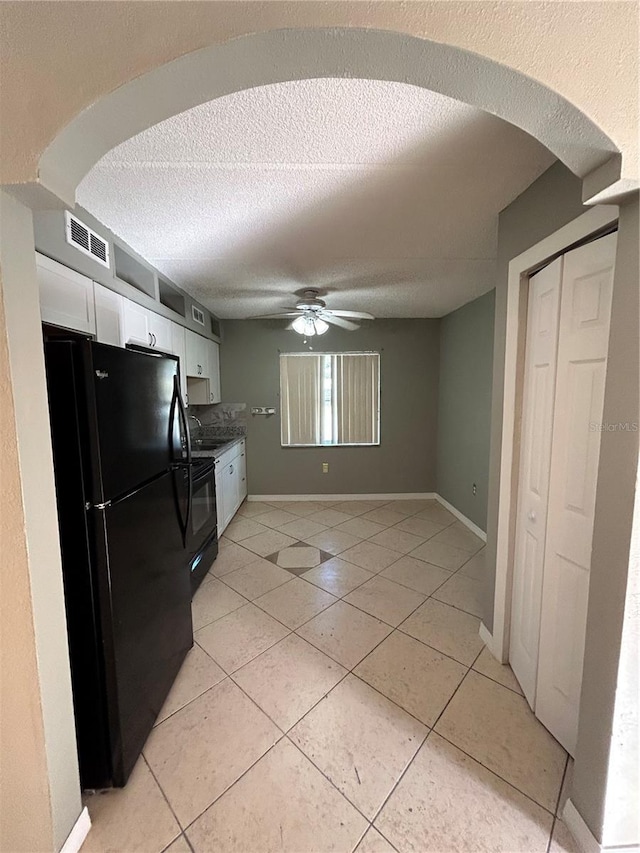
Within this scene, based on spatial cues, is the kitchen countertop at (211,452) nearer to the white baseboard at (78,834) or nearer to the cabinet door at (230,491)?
the cabinet door at (230,491)

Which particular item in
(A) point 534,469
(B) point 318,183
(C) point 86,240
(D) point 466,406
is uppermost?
(B) point 318,183

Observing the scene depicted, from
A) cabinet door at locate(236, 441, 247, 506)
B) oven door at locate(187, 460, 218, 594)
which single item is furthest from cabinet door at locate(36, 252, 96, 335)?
cabinet door at locate(236, 441, 247, 506)

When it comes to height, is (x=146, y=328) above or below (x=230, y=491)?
above

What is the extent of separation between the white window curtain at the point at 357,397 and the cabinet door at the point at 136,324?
251cm

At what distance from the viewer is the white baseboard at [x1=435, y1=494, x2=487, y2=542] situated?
3368 millimetres

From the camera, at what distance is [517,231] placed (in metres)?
1.61

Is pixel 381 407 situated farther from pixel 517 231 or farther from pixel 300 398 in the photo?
pixel 517 231

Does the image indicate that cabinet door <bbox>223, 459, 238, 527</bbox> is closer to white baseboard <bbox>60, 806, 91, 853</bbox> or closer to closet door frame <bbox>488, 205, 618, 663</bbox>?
white baseboard <bbox>60, 806, 91, 853</bbox>

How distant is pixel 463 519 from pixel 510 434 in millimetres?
2415

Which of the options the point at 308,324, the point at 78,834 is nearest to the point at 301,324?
Answer: the point at 308,324

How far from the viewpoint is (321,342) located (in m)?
4.38

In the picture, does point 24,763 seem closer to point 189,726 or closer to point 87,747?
point 87,747

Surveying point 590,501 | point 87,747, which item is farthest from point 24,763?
point 590,501

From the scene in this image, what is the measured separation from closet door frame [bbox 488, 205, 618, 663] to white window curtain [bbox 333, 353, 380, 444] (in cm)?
278
